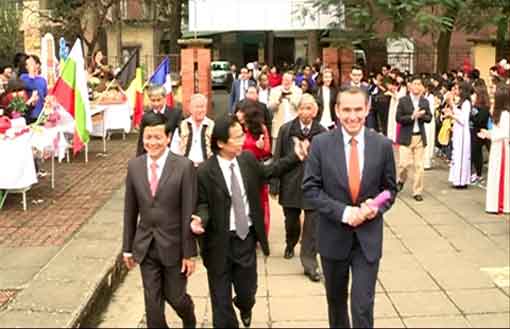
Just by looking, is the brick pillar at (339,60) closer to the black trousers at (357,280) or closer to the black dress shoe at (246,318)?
the black dress shoe at (246,318)

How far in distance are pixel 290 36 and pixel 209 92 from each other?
57.2 ft

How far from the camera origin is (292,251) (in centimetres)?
781

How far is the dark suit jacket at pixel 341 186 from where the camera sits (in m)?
4.53

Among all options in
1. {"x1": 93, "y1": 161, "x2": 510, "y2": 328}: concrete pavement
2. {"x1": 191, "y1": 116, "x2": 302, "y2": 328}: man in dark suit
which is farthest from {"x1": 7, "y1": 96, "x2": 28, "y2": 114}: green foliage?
{"x1": 191, "y1": 116, "x2": 302, "y2": 328}: man in dark suit

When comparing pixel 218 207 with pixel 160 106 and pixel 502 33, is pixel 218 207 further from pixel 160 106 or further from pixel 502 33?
pixel 502 33

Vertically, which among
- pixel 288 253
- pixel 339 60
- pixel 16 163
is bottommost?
pixel 288 253

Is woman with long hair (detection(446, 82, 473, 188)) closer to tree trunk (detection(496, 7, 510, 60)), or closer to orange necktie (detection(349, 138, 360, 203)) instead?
tree trunk (detection(496, 7, 510, 60))

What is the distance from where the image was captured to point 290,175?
23.5 feet

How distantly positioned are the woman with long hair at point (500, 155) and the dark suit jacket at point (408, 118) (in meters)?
1.56

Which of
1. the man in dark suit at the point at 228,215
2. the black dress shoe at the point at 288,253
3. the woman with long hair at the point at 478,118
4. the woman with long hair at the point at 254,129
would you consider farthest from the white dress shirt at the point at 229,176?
the woman with long hair at the point at 478,118

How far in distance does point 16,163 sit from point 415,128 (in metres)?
5.43

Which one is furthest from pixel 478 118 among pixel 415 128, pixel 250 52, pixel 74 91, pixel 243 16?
pixel 250 52

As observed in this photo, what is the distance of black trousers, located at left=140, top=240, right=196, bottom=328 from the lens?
4887 mm

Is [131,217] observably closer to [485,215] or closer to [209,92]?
[485,215]
